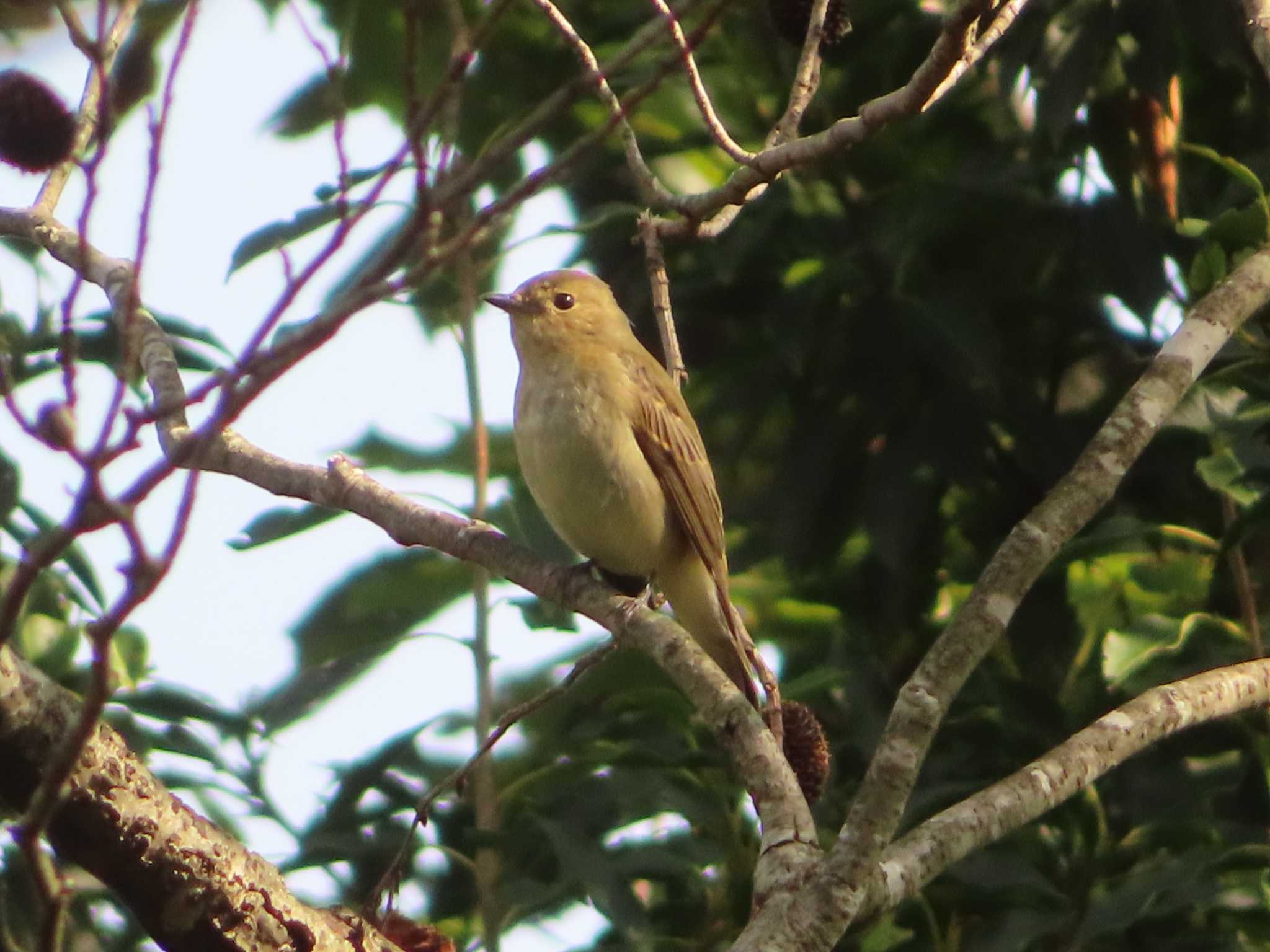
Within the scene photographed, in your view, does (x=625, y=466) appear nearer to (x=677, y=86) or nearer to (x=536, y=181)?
(x=677, y=86)

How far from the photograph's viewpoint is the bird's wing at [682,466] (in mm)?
4840

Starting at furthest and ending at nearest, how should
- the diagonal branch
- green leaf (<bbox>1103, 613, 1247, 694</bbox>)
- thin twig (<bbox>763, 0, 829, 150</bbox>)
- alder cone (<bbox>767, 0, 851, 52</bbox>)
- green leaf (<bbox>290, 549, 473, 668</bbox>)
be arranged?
green leaf (<bbox>290, 549, 473, 668</bbox>)
alder cone (<bbox>767, 0, 851, 52</bbox>)
green leaf (<bbox>1103, 613, 1247, 694</bbox>)
thin twig (<bbox>763, 0, 829, 150</bbox>)
the diagonal branch

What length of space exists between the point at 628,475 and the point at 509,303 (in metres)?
0.87

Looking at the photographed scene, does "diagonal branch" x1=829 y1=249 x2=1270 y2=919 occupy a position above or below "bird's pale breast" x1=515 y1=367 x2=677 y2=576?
below

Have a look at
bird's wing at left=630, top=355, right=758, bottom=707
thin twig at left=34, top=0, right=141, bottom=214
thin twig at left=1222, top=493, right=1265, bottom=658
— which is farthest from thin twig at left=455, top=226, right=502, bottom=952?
thin twig at left=1222, top=493, right=1265, bottom=658

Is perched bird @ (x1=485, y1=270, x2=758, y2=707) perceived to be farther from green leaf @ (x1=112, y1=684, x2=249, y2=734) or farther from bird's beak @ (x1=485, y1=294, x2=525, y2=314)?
→ green leaf @ (x1=112, y1=684, x2=249, y2=734)

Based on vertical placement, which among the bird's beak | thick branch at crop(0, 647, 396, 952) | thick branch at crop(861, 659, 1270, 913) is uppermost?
the bird's beak

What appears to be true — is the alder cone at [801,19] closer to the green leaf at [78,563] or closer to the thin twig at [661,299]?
the thin twig at [661,299]

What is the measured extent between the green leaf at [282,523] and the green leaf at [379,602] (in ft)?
1.45

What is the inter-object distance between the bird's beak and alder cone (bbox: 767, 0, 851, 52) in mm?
1294

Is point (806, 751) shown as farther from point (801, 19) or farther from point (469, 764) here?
point (801, 19)

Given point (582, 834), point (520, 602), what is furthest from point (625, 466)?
point (582, 834)

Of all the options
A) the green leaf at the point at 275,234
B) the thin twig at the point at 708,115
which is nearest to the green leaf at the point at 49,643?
the green leaf at the point at 275,234

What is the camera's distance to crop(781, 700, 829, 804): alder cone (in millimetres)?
3623
